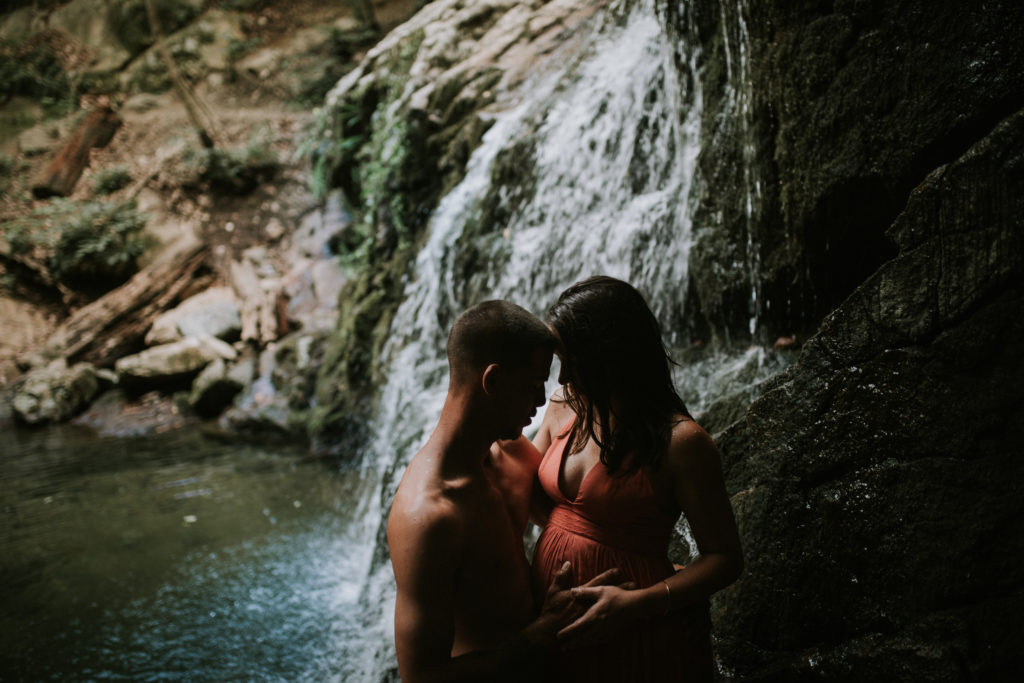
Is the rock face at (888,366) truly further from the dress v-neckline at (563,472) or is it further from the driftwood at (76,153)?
the driftwood at (76,153)

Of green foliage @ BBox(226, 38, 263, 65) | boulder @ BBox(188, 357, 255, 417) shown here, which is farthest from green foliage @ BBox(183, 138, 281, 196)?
boulder @ BBox(188, 357, 255, 417)

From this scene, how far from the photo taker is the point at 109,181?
14.3 m

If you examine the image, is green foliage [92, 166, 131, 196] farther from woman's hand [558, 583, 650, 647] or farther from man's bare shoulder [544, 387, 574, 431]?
woman's hand [558, 583, 650, 647]

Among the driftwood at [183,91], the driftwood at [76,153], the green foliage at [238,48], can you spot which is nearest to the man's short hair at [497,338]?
the driftwood at [183,91]

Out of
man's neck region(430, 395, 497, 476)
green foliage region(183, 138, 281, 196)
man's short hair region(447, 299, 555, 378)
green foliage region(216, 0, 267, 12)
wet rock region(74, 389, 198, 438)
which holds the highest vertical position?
green foliage region(216, 0, 267, 12)

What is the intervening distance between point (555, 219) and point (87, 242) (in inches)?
457

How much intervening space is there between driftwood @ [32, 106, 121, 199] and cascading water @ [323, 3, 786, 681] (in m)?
12.1

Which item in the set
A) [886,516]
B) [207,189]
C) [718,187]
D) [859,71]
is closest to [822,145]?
[859,71]

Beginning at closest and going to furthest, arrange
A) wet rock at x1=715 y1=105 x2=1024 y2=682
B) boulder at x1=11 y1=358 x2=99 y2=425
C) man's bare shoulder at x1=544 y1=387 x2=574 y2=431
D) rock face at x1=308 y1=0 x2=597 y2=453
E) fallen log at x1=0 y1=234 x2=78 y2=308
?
1. wet rock at x1=715 y1=105 x2=1024 y2=682
2. man's bare shoulder at x1=544 y1=387 x2=574 y2=431
3. rock face at x1=308 y1=0 x2=597 y2=453
4. boulder at x1=11 y1=358 x2=99 y2=425
5. fallen log at x1=0 y1=234 x2=78 y2=308

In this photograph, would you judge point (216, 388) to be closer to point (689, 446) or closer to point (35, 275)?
point (35, 275)

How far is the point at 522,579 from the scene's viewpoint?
188 cm

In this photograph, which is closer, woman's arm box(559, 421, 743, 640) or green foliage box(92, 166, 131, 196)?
woman's arm box(559, 421, 743, 640)

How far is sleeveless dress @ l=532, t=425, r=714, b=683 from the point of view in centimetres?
177

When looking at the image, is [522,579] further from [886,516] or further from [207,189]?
[207,189]
